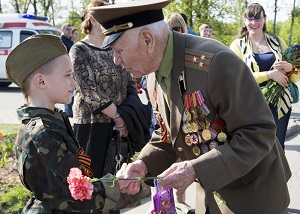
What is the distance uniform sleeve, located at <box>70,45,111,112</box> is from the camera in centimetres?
354

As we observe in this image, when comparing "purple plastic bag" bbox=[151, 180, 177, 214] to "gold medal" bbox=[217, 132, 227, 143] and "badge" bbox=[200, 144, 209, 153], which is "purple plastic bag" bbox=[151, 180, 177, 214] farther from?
"gold medal" bbox=[217, 132, 227, 143]

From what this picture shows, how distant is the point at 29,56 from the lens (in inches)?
87.1

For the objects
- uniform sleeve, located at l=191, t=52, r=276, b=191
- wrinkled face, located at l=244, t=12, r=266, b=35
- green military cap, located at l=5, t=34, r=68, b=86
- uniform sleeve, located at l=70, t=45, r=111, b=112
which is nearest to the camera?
uniform sleeve, located at l=191, t=52, r=276, b=191

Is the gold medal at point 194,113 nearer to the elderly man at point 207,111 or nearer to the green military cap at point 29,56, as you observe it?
the elderly man at point 207,111

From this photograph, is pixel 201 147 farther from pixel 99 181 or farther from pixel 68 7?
pixel 68 7

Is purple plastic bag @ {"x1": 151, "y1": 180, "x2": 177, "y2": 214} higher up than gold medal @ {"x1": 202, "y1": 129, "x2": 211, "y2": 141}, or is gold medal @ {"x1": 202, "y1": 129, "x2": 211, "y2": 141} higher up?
gold medal @ {"x1": 202, "y1": 129, "x2": 211, "y2": 141}

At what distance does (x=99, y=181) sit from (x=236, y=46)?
309cm

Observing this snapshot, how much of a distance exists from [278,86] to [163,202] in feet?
9.05

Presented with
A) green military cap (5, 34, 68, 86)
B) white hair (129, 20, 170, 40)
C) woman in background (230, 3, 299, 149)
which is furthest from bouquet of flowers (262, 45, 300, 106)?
green military cap (5, 34, 68, 86)

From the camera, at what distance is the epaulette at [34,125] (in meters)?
2.09

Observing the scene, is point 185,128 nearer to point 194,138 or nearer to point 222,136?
point 194,138

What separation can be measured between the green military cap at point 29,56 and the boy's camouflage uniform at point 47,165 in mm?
209

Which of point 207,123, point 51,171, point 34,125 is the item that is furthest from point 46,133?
point 207,123

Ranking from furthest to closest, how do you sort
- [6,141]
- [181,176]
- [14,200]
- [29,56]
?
[6,141] < [14,200] < [29,56] < [181,176]
